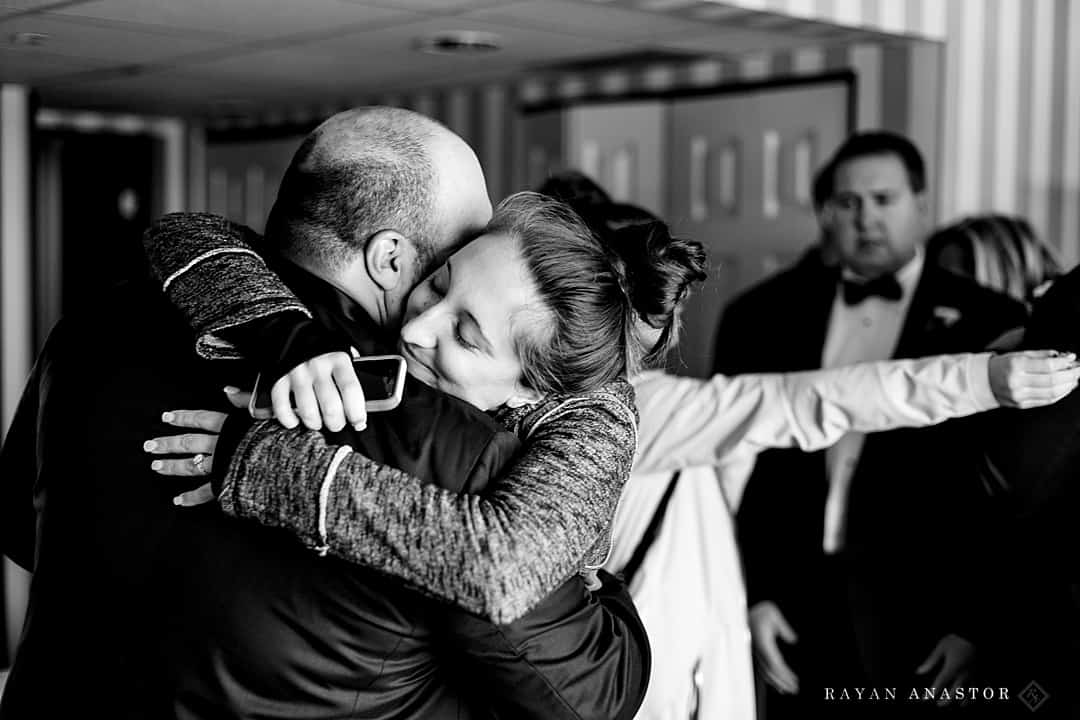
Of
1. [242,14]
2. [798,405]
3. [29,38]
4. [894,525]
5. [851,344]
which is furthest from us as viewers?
[29,38]

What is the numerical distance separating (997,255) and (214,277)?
8.12ft

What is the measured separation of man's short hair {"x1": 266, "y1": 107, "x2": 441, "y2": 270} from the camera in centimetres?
158

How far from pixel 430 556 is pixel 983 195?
3363mm

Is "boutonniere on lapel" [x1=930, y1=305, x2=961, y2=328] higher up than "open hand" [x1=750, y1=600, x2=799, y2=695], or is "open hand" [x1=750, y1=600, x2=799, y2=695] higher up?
"boutonniere on lapel" [x1=930, y1=305, x2=961, y2=328]

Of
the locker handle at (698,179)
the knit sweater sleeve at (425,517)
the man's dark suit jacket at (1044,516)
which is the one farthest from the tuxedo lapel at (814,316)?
the knit sweater sleeve at (425,517)

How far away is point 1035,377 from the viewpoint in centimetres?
204

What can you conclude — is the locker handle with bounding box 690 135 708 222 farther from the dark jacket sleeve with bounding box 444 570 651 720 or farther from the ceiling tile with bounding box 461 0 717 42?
the dark jacket sleeve with bounding box 444 570 651 720

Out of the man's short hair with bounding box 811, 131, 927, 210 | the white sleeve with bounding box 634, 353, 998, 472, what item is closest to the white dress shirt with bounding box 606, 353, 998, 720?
the white sleeve with bounding box 634, 353, 998, 472

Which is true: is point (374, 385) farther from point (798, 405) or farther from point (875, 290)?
point (875, 290)

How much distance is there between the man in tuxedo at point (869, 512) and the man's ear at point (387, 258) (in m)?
1.63

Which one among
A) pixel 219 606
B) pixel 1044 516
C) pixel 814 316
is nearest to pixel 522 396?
pixel 219 606

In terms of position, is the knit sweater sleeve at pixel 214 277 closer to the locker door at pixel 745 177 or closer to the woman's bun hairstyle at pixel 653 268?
the woman's bun hairstyle at pixel 653 268

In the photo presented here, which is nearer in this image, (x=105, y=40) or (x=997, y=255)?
(x=997, y=255)

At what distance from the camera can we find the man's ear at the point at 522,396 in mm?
1589
